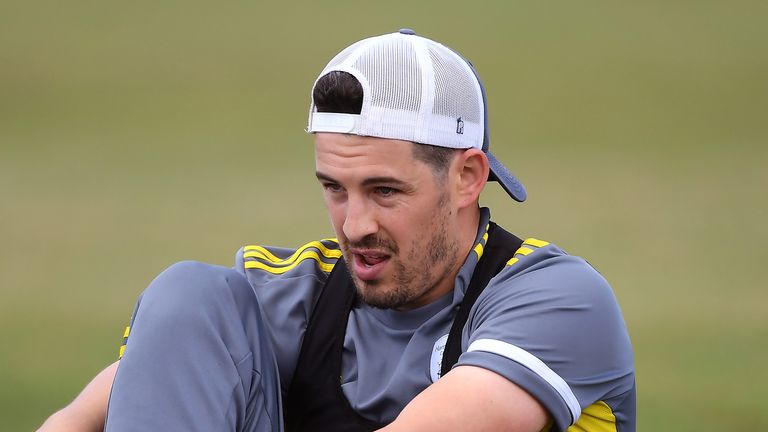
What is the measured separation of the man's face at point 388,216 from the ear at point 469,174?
35mm

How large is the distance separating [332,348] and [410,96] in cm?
52

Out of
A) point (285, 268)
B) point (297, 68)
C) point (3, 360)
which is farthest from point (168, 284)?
point (297, 68)

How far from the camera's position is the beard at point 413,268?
8.00 ft

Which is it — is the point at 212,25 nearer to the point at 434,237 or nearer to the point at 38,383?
the point at 38,383

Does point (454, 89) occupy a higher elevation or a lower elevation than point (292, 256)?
higher

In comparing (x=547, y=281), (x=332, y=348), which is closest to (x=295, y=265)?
(x=332, y=348)

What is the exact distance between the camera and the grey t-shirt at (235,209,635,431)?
2.21 metres

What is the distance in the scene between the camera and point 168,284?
2346mm

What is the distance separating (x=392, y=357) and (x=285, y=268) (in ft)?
1.05

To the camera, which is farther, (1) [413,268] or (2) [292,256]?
(2) [292,256]

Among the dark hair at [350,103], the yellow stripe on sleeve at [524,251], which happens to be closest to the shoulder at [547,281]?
the yellow stripe on sleeve at [524,251]

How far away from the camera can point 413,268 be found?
245cm

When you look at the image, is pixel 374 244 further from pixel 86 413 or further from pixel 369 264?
pixel 86 413

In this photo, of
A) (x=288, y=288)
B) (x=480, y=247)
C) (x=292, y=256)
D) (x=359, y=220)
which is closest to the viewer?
(x=359, y=220)
